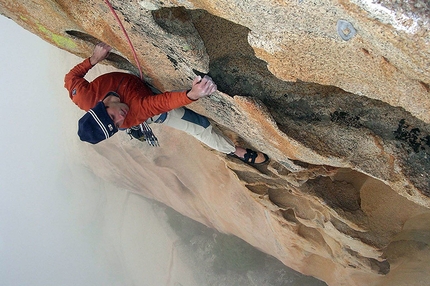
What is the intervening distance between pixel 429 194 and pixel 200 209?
3374 mm

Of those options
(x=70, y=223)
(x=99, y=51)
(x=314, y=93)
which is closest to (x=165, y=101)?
(x=99, y=51)

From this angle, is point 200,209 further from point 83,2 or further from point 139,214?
point 83,2

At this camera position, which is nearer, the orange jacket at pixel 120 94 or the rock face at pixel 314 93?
the rock face at pixel 314 93

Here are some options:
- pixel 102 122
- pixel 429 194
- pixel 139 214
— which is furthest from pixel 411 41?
pixel 139 214

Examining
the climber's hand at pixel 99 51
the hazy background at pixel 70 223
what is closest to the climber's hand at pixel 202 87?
the climber's hand at pixel 99 51

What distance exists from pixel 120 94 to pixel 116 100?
0.08 m

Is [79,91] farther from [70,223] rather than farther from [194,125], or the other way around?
[70,223]

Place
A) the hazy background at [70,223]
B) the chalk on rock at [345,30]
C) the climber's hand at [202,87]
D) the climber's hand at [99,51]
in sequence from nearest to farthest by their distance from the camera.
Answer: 1. the chalk on rock at [345,30]
2. the climber's hand at [202,87]
3. the climber's hand at [99,51]
4. the hazy background at [70,223]

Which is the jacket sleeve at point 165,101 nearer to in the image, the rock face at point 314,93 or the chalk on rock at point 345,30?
the rock face at point 314,93

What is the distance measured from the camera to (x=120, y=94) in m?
1.82

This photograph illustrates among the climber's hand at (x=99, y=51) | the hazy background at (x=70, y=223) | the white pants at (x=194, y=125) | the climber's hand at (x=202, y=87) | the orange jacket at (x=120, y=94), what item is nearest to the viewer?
the climber's hand at (x=202, y=87)

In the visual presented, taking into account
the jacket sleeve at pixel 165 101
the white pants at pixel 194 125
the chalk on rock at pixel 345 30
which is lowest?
the white pants at pixel 194 125

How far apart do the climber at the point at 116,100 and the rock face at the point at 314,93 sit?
100mm

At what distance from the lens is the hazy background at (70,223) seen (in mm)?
5422
